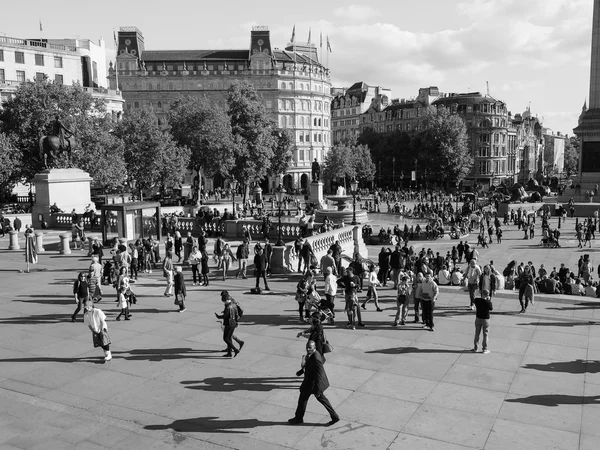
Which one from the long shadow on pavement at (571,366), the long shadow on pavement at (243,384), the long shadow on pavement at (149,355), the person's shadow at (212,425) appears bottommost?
the person's shadow at (212,425)

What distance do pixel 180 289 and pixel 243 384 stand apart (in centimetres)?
580

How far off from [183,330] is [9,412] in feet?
17.6

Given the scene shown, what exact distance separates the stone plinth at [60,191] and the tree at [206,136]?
2345cm

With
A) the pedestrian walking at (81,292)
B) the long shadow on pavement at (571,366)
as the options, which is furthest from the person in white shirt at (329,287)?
the pedestrian walking at (81,292)

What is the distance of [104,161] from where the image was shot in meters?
47.0

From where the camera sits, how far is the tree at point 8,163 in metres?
45.3

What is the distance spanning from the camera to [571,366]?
12492mm

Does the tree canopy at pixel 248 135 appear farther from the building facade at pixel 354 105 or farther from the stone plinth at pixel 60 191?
the building facade at pixel 354 105

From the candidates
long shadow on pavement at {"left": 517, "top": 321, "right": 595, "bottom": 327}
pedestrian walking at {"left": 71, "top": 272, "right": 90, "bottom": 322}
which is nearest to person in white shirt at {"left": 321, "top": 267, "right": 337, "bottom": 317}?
long shadow on pavement at {"left": 517, "top": 321, "right": 595, "bottom": 327}

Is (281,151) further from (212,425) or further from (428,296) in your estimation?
(212,425)

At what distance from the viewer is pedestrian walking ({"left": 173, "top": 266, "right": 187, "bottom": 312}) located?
649 inches

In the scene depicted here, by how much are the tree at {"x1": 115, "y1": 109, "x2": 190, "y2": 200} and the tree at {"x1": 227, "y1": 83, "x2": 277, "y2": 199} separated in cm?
1179

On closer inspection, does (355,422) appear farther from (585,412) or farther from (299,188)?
(299,188)

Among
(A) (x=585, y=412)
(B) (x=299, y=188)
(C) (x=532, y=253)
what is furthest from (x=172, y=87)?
(A) (x=585, y=412)
